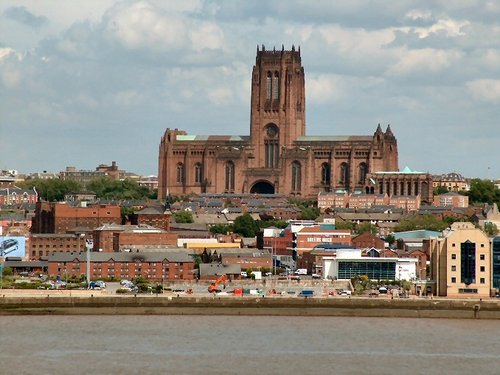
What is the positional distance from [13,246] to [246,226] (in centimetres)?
3477

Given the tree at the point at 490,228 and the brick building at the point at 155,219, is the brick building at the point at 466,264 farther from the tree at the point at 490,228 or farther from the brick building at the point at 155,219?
the brick building at the point at 155,219

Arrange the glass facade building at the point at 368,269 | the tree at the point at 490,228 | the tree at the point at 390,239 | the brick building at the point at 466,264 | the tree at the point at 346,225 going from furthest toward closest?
the tree at the point at 346,225 < the tree at the point at 490,228 < the tree at the point at 390,239 < the glass facade building at the point at 368,269 < the brick building at the point at 466,264

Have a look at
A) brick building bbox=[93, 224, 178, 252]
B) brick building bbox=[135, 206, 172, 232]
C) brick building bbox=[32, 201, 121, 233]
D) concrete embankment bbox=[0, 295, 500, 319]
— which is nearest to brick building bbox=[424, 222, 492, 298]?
concrete embankment bbox=[0, 295, 500, 319]

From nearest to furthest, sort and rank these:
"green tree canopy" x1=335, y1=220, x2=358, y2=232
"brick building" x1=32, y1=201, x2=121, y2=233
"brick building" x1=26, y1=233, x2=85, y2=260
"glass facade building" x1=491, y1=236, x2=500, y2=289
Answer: "glass facade building" x1=491, y1=236, x2=500, y2=289
"brick building" x1=26, y1=233, x2=85, y2=260
"brick building" x1=32, y1=201, x2=121, y2=233
"green tree canopy" x1=335, y1=220, x2=358, y2=232

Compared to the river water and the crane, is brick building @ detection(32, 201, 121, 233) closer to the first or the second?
Answer: the crane

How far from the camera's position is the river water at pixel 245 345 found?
235 ft

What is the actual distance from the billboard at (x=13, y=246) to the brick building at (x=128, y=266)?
541 inches

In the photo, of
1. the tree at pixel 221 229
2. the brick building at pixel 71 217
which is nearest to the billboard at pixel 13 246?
the brick building at pixel 71 217

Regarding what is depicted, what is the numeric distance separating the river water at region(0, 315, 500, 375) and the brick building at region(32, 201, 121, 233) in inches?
2546

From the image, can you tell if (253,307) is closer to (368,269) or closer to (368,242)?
(368,269)

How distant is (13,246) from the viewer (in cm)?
14038

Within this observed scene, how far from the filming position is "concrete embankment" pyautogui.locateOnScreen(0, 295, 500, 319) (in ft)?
316

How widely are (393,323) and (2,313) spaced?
2021 centimetres

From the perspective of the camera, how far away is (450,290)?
105 m
